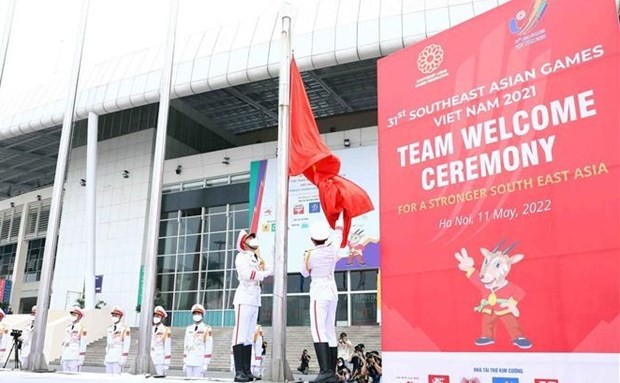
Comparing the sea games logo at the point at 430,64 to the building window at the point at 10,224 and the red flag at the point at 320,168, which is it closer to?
the red flag at the point at 320,168

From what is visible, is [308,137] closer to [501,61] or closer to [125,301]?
[501,61]

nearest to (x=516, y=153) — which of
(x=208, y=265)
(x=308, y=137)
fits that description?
(x=308, y=137)

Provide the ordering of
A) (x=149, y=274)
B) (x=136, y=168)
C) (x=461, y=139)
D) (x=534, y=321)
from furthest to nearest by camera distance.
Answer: (x=136, y=168) < (x=149, y=274) < (x=461, y=139) < (x=534, y=321)

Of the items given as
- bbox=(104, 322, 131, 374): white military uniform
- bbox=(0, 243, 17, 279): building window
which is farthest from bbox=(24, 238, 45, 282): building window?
bbox=(104, 322, 131, 374): white military uniform

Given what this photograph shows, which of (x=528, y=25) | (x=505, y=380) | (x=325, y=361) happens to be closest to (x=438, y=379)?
(x=505, y=380)

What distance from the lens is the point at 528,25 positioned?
15.6ft

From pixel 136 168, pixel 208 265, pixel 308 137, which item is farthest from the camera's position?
pixel 136 168

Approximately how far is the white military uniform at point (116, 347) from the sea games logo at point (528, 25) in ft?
37.6

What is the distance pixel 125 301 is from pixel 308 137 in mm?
21295

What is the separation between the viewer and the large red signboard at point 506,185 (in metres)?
4.17

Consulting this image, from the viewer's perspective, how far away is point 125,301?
2578 cm

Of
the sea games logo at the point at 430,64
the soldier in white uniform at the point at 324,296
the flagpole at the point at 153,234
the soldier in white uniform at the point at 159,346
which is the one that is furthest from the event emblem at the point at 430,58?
the soldier in white uniform at the point at 159,346

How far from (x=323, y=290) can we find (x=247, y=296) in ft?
3.65

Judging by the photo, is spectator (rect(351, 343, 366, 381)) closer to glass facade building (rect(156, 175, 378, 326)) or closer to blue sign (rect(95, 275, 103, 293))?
glass facade building (rect(156, 175, 378, 326))
